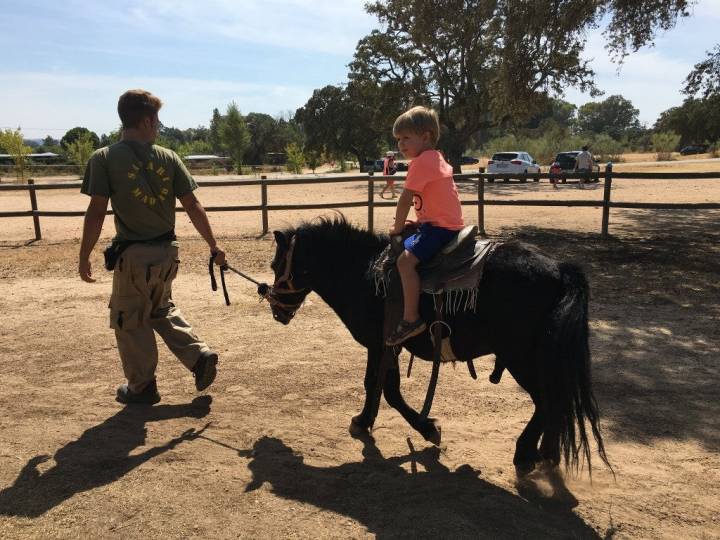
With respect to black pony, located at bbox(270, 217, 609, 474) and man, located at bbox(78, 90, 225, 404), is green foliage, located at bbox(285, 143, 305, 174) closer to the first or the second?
man, located at bbox(78, 90, 225, 404)

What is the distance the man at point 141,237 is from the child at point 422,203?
1.58m

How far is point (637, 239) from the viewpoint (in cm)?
1050

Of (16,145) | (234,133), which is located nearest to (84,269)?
(16,145)

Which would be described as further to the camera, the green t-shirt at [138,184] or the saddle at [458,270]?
the green t-shirt at [138,184]

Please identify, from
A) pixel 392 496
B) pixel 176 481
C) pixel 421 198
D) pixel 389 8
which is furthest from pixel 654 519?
pixel 389 8

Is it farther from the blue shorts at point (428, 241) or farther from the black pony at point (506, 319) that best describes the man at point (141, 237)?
the blue shorts at point (428, 241)

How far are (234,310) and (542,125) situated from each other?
8543 centimetres

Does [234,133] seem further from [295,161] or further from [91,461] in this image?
[91,461]

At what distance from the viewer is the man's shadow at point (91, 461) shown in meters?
2.72

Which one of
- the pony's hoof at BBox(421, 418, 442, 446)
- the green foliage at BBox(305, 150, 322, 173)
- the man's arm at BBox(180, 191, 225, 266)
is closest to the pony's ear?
the man's arm at BBox(180, 191, 225, 266)

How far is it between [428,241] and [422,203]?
22 centimetres

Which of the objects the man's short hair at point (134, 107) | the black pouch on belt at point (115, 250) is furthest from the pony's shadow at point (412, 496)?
the man's short hair at point (134, 107)

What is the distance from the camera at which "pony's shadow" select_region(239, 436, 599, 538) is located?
249cm

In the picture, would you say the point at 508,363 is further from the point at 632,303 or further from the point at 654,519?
the point at 632,303
